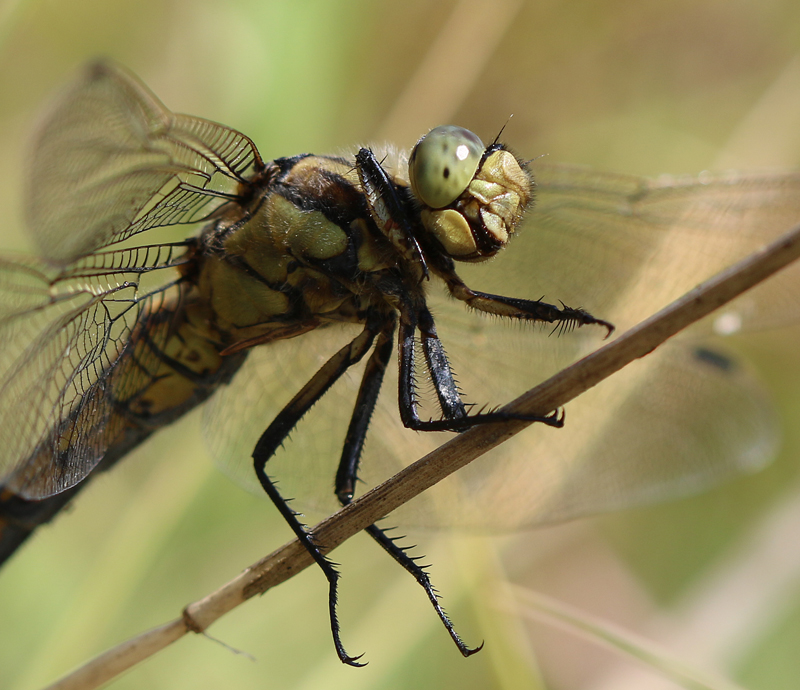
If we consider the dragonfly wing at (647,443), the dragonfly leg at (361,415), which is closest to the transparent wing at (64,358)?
the dragonfly leg at (361,415)

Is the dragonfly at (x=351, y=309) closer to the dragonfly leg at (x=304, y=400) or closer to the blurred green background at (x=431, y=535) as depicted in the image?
the dragonfly leg at (x=304, y=400)

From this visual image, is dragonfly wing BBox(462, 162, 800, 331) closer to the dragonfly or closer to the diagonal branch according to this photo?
the dragonfly

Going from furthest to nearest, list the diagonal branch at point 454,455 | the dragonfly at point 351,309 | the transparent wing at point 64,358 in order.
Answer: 1. the transparent wing at point 64,358
2. the dragonfly at point 351,309
3. the diagonal branch at point 454,455

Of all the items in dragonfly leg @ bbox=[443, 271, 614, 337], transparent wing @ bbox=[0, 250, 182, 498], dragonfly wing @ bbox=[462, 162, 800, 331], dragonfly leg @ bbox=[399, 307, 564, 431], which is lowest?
transparent wing @ bbox=[0, 250, 182, 498]

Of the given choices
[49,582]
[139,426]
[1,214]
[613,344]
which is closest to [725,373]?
[613,344]

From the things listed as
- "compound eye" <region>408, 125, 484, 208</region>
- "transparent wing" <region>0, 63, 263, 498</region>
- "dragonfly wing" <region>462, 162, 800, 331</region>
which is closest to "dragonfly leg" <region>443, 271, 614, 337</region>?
"compound eye" <region>408, 125, 484, 208</region>

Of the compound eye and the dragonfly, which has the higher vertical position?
the compound eye
